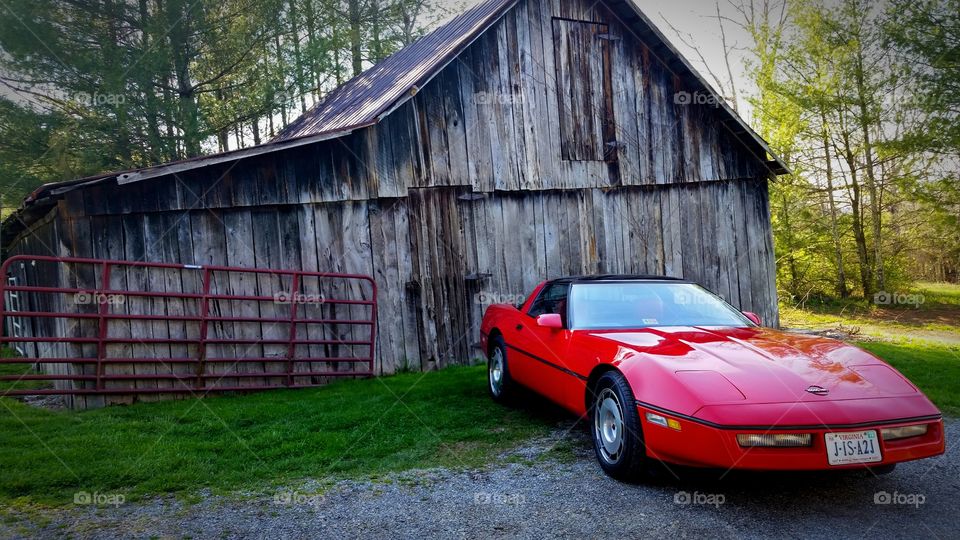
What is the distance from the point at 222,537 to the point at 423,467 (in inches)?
64.0

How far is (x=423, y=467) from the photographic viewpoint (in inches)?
191

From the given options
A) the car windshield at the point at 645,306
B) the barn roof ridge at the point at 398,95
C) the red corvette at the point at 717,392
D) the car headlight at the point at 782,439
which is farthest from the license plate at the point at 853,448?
the barn roof ridge at the point at 398,95

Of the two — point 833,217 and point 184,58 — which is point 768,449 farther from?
point 833,217

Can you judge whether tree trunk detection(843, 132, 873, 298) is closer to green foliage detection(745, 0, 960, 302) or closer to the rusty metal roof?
green foliage detection(745, 0, 960, 302)

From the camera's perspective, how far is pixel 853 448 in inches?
141

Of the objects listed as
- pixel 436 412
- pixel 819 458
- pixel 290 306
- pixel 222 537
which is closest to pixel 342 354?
pixel 290 306

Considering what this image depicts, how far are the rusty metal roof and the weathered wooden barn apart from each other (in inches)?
2.5

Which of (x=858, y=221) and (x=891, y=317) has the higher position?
(x=858, y=221)

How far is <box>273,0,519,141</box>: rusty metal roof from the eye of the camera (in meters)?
8.79

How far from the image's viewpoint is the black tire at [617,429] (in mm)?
4141

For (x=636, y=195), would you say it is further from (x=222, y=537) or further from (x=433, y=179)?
(x=222, y=537)

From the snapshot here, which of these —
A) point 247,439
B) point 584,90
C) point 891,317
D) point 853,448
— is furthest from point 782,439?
point 891,317

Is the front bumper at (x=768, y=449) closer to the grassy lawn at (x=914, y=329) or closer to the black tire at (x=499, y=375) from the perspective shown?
the black tire at (x=499, y=375)

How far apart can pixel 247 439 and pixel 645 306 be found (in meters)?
3.80
